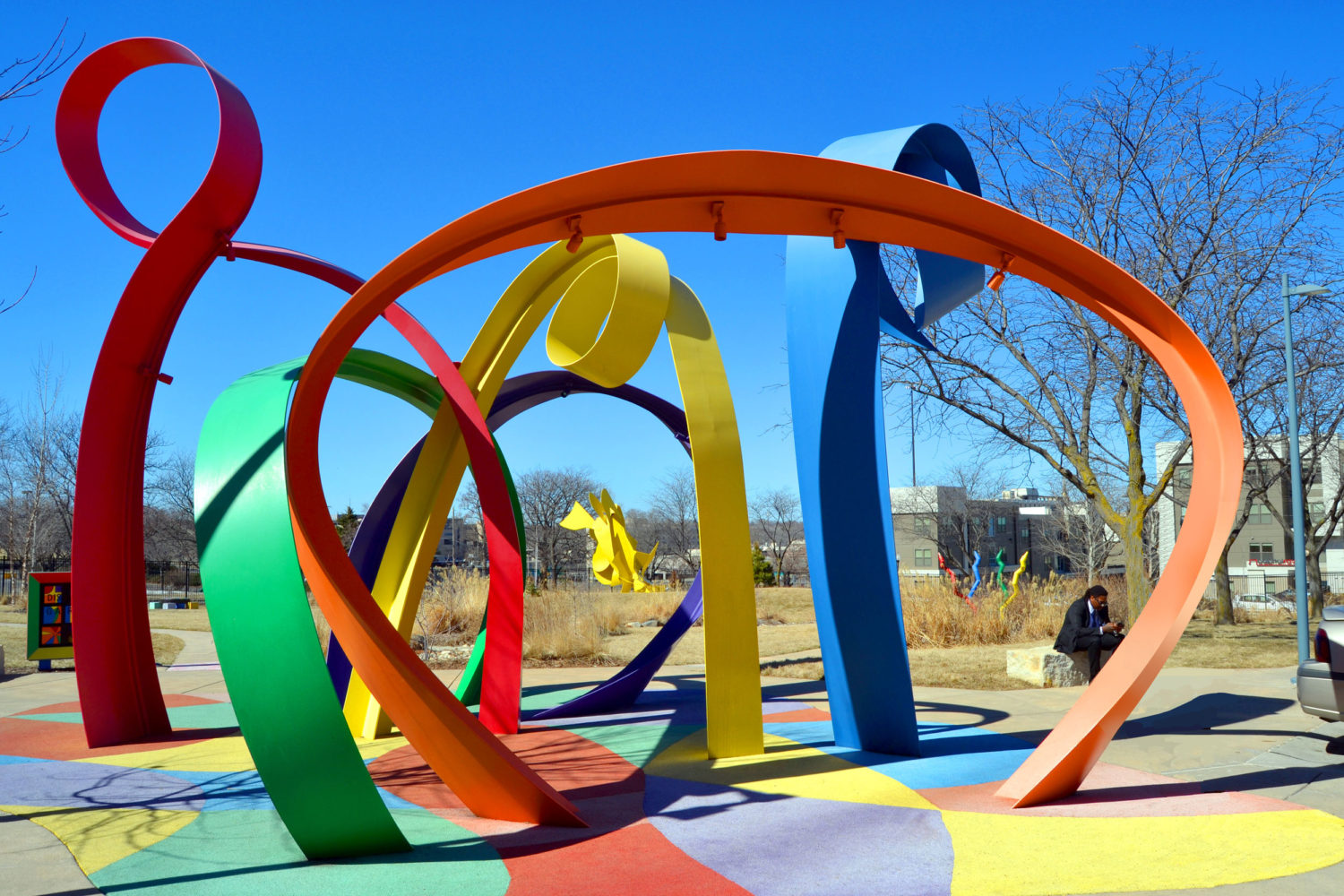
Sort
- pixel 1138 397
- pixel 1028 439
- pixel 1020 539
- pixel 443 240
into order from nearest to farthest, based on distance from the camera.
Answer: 1. pixel 443 240
2. pixel 1138 397
3. pixel 1028 439
4. pixel 1020 539

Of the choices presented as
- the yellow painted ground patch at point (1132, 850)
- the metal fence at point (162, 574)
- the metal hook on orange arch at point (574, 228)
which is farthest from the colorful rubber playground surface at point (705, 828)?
the metal fence at point (162, 574)

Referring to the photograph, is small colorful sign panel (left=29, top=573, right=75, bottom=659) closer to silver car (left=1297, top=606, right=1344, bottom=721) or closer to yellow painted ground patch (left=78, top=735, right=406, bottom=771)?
yellow painted ground patch (left=78, top=735, right=406, bottom=771)

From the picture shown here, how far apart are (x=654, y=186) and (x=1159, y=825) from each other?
488cm

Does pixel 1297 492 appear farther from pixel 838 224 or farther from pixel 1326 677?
pixel 838 224

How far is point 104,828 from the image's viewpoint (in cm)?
575

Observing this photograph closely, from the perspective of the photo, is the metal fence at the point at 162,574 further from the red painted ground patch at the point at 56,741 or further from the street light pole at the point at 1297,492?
the street light pole at the point at 1297,492

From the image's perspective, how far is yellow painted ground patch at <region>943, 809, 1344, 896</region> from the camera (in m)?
4.53

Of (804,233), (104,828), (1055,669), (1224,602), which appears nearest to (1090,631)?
(1055,669)

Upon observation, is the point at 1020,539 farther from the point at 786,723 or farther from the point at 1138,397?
the point at 786,723

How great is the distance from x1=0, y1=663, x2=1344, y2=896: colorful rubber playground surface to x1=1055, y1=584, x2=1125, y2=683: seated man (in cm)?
274

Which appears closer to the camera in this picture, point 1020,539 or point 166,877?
point 166,877

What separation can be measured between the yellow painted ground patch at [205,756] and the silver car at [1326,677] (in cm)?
738

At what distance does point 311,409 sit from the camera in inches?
227

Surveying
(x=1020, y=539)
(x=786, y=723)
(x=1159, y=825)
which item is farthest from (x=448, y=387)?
(x=1020, y=539)
